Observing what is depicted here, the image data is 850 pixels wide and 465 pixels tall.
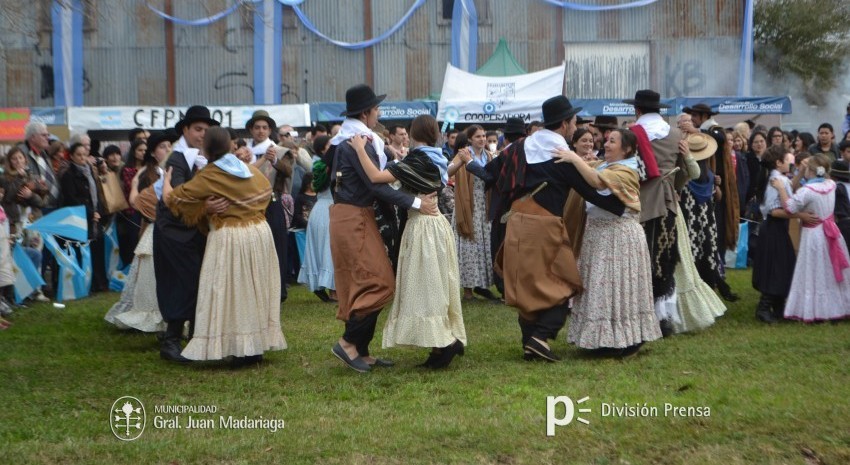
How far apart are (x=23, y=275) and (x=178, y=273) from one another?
14.7 ft

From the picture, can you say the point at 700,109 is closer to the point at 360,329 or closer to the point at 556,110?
the point at 556,110

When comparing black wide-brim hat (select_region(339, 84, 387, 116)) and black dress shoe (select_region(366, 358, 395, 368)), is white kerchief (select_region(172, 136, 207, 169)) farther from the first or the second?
black dress shoe (select_region(366, 358, 395, 368))

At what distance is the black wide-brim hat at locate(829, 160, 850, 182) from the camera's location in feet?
34.8

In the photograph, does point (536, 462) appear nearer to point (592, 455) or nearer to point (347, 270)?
point (592, 455)

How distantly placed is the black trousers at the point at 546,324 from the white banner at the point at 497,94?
13.8 m

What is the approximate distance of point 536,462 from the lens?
530 centimetres

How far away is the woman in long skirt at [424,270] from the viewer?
7.51 m

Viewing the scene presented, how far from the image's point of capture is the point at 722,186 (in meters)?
11.3

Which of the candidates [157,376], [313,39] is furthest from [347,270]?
→ [313,39]

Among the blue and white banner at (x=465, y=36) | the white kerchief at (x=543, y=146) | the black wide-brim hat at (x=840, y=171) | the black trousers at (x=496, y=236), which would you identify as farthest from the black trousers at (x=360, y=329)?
the blue and white banner at (x=465, y=36)

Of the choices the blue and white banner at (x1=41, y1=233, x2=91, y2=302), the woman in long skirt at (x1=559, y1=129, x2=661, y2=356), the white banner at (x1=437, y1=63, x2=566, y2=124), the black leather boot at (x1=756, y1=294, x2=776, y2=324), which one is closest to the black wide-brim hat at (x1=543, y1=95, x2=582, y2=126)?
the woman in long skirt at (x1=559, y1=129, x2=661, y2=356)

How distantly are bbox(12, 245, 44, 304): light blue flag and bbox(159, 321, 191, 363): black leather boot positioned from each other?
4.18 metres

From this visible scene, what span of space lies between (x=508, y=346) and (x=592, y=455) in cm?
342

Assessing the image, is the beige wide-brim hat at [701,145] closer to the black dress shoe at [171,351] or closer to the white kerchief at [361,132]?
the white kerchief at [361,132]
